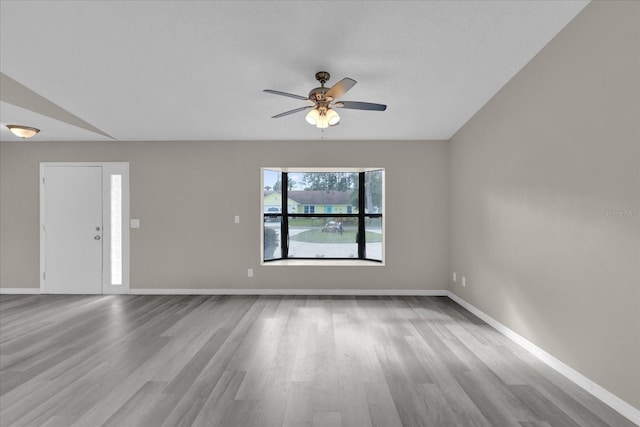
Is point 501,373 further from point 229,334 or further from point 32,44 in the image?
point 32,44

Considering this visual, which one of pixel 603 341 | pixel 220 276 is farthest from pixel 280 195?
pixel 603 341

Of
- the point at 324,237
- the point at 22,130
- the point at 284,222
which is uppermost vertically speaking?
the point at 22,130

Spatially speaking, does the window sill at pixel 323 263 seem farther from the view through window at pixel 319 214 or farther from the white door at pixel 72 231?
the white door at pixel 72 231

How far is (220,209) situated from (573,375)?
14.6 ft

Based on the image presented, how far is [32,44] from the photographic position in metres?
2.65

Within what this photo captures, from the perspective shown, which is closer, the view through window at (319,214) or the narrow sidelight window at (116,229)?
the narrow sidelight window at (116,229)

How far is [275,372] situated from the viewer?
246 cm

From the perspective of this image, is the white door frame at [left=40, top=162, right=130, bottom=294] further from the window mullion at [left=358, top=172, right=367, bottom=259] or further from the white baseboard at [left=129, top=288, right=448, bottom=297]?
the window mullion at [left=358, top=172, right=367, bottom=259]

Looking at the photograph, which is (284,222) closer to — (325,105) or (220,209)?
(220,209)

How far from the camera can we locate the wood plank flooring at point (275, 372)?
194cm

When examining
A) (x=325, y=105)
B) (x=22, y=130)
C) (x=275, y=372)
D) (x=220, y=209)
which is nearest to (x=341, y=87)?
(x=325, y=105)

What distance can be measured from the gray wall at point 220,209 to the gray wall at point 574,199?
1295 millimetres

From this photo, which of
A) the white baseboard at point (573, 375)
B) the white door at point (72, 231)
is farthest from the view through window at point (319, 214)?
the white door at point (72, 231)

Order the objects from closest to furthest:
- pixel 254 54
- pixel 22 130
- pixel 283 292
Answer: pixel 254 54
pixel 22 130
pixel 283 292
